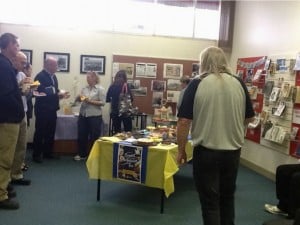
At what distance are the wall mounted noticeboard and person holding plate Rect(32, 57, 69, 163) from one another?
53.2 inches

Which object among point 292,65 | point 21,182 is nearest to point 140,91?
point 292,65

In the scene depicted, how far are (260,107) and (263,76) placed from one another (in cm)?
44

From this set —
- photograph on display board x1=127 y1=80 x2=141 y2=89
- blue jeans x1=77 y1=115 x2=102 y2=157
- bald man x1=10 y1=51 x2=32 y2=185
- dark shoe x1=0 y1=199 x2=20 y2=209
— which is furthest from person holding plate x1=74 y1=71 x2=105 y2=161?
dark shoe x1=0 y1=199 x2=20 y2=209

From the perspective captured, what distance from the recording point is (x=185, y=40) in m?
6.48

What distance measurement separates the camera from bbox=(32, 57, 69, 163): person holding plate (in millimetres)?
5074

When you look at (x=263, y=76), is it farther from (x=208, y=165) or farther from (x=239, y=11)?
(x=208, y=165)

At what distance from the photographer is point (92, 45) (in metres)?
6.15

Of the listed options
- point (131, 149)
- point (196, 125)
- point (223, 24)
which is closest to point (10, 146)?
point (131, 149)

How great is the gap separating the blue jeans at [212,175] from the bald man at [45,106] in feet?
10.8

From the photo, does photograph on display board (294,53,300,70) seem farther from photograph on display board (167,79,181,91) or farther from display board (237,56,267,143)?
photograph on display board (167,79,181,91)

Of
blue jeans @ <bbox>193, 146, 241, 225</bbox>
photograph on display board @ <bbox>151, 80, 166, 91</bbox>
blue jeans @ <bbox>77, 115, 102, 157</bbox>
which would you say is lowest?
blue jeans @ <bbox>77, 115, 102, 157</bbox>

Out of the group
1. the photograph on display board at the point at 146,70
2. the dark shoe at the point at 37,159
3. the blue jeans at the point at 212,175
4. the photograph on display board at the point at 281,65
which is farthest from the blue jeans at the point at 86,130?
the blue jeans at the point at 212,175

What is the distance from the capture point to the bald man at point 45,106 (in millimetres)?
5078

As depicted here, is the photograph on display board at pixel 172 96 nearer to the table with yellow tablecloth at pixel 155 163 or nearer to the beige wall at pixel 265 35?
the beige wall at pixel 265 35
